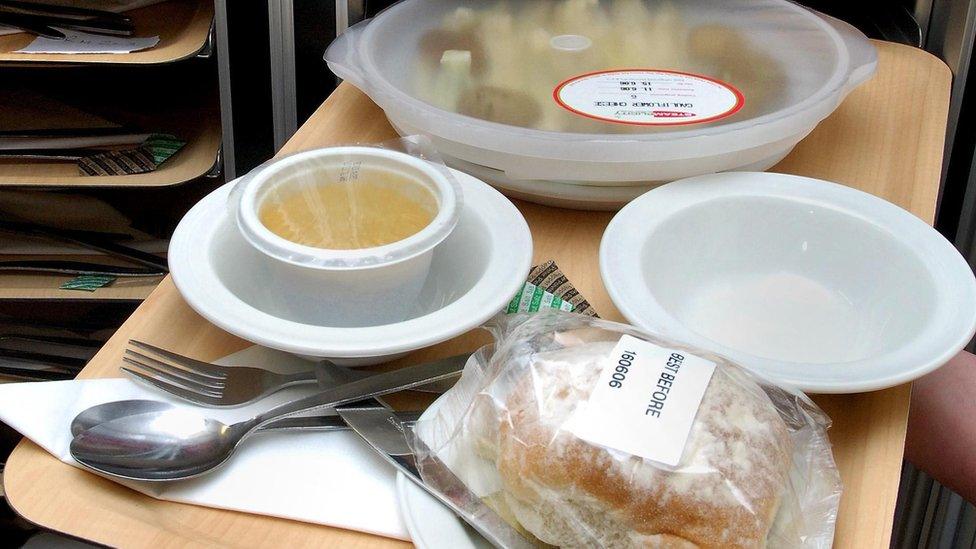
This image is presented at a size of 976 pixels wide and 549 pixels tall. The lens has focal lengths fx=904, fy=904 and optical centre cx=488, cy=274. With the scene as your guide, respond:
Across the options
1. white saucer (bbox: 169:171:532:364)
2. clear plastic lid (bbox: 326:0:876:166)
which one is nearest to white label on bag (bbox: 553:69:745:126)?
clear plastic lid (bbox: 326:0:876:166)

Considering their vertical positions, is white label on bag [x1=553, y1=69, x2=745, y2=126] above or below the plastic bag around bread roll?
above

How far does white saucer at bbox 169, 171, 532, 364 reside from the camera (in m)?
0.49

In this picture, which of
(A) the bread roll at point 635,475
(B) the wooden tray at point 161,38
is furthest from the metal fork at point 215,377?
(B) the wooden tray at point 161,38

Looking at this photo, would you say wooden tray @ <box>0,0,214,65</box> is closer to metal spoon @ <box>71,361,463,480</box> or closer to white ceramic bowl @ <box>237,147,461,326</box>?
white ceramic bowl @ <box>237,147,461,326</box>

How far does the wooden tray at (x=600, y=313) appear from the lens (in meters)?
0.43

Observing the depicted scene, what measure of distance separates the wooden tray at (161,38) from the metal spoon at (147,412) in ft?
2.14

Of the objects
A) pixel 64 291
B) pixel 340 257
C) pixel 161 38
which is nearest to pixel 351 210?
pixel 340 257

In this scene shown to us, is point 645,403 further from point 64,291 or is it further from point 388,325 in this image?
point 64,291

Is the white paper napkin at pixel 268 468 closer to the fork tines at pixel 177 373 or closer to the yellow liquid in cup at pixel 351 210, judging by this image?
the fork tines at pixel 177 373

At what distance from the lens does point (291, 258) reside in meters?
0.51

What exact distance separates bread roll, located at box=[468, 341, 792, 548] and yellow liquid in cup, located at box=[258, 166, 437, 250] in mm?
186

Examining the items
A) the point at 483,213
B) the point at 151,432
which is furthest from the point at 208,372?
the point at 483,213

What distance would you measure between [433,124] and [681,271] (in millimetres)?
214

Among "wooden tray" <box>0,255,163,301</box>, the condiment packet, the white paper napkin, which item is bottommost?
"wooden tray" <box>0,255,163,301</box>
